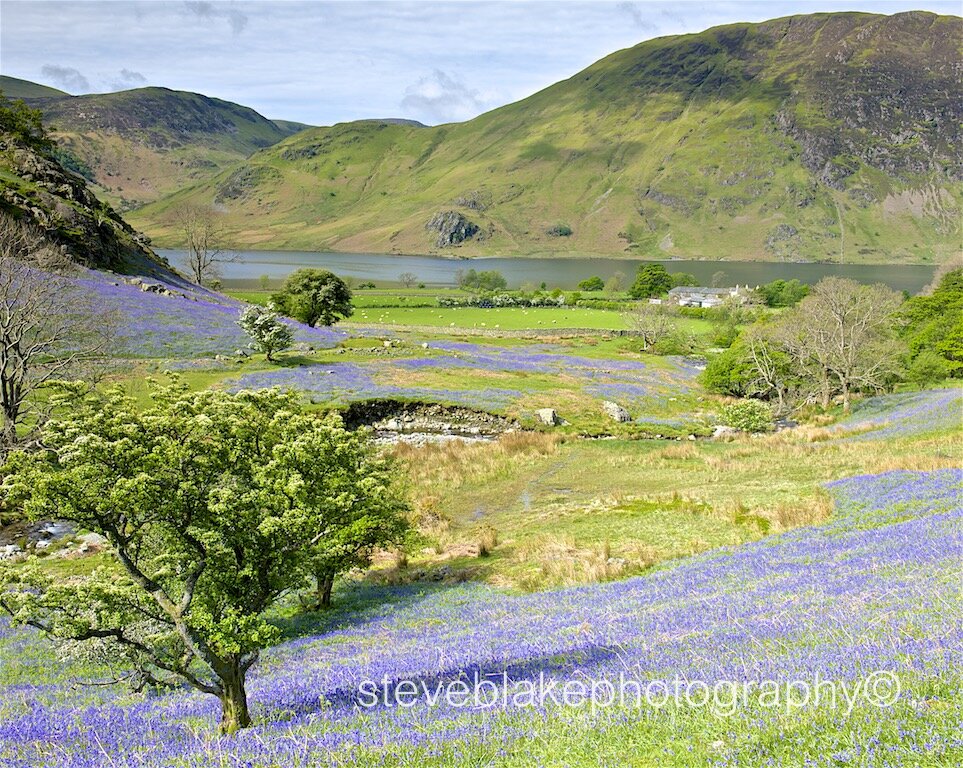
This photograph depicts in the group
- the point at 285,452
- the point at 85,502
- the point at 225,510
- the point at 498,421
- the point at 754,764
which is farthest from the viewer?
the point at 498,421

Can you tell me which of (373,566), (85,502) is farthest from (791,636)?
(373,566)

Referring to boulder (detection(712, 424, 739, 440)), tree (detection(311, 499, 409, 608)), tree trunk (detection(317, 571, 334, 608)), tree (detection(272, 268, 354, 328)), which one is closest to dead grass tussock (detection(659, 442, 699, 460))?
boulder (detection(712, 424, 739, 440))

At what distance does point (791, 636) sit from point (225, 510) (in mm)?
9028

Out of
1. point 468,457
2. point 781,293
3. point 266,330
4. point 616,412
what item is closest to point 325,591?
point 468,457

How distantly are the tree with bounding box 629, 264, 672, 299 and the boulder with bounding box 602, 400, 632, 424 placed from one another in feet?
467

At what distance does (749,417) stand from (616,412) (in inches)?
410

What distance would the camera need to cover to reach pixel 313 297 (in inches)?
3401

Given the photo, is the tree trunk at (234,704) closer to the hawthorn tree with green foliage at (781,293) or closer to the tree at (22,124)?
the tree at (22,124)

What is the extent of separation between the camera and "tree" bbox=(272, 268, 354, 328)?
86.1m

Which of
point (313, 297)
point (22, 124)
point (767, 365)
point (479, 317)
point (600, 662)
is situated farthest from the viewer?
point (479, 317)

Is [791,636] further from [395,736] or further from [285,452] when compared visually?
[285,452]

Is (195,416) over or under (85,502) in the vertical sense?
over

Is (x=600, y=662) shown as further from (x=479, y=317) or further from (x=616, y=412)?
(x=479, y=317)

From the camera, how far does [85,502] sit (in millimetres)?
8688
